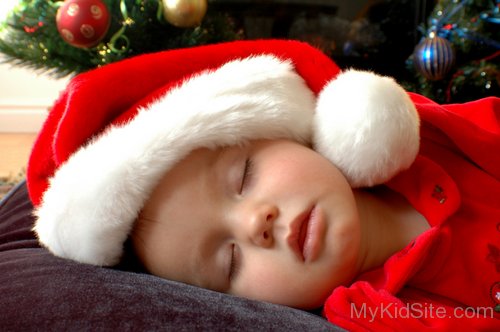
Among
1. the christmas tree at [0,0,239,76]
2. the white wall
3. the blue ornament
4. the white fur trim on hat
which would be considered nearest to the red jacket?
the white fur trim on hat

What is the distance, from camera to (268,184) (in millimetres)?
752

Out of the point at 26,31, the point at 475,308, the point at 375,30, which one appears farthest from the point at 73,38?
the point at 375,30

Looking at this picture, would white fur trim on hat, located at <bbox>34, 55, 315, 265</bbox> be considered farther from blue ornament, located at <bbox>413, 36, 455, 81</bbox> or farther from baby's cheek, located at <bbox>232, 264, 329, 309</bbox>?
blue ornament, located at <bbox>413, 36, 455, 81</bbox>

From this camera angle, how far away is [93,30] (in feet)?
4.57

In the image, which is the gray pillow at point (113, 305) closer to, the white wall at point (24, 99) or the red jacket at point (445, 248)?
the red jacket at point (445, 248)

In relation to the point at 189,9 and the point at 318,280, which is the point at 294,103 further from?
the point at 189,9

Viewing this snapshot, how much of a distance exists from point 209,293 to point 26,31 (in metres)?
1.28

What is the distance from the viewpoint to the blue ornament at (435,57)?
1.67m

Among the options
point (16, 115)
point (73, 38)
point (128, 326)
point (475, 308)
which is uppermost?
point (73, 38)

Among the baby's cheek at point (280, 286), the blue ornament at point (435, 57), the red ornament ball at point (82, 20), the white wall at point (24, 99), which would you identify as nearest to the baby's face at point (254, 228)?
the baby's cheek at point (280, 286)

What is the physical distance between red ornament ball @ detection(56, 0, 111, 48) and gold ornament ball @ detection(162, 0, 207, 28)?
0.59 feet

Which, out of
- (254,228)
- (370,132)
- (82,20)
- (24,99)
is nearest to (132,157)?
(254,228)

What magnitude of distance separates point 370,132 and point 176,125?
31 cm

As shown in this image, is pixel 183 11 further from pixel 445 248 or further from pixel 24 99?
pixel 24 99
